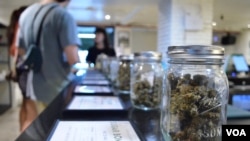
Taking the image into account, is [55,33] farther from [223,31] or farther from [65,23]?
[223,31]

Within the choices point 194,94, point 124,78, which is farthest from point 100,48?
point 194,94

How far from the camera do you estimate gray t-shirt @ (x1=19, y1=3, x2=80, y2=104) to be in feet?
4.89

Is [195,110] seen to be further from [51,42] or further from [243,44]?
[243,44]

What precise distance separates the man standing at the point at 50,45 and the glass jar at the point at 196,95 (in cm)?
106

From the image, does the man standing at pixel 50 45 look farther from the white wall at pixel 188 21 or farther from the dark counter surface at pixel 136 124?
the white wall at pixel 188 21

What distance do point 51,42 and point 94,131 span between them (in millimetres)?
1029

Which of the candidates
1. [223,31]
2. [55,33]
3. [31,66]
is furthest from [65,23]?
[223,31]

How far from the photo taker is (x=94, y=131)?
0.59 m

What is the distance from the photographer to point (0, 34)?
244 inches

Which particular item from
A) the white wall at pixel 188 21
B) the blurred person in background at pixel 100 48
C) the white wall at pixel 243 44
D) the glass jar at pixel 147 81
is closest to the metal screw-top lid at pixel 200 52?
the glass jar at pixel 147 81

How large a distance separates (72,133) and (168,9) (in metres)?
4.65

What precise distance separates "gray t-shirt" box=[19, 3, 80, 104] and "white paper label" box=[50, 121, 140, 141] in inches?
35.4

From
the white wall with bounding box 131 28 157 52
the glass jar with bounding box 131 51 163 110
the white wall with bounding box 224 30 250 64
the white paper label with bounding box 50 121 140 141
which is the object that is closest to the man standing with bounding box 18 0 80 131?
the glass jar with bounding box 131 51 163 110

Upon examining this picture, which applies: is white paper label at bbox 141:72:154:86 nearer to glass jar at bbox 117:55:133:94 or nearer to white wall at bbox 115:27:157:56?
glass jar at bbox 117:55:133:94
